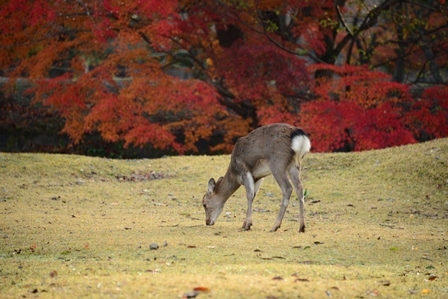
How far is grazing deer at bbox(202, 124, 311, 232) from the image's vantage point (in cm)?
993

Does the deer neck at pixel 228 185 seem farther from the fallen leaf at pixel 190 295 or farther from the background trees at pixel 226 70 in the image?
the background trees at pixel 226 70

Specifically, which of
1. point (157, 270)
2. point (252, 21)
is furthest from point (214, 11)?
point (157, 270)

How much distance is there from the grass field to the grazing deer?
380 mm

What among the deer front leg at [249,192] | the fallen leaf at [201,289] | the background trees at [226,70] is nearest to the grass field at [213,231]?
the fallen leaf at [201,289]

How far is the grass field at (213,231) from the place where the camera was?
668cm

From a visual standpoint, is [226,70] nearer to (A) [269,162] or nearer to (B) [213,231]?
(A) [269,162]

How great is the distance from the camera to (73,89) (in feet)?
65.7

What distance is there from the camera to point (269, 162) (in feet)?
33.0

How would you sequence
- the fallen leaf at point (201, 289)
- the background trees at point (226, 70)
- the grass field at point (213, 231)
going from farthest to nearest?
1. the background trees at point (226, 70)
2. the grass field at point (213, 231)
3. the fallen leaf at point (201, 289)

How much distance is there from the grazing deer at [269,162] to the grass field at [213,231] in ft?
1.25

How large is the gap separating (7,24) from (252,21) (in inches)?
256

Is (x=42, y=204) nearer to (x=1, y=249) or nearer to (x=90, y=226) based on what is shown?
(x=90, y=226)

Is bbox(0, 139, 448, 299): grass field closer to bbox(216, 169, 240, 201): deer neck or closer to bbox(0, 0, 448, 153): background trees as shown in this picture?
bbox(216, 169, 240, 201): deer neck

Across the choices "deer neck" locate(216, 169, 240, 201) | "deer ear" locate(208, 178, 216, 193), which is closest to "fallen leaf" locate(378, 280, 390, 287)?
"deer neck" locate(216, 169, 240, 201)
